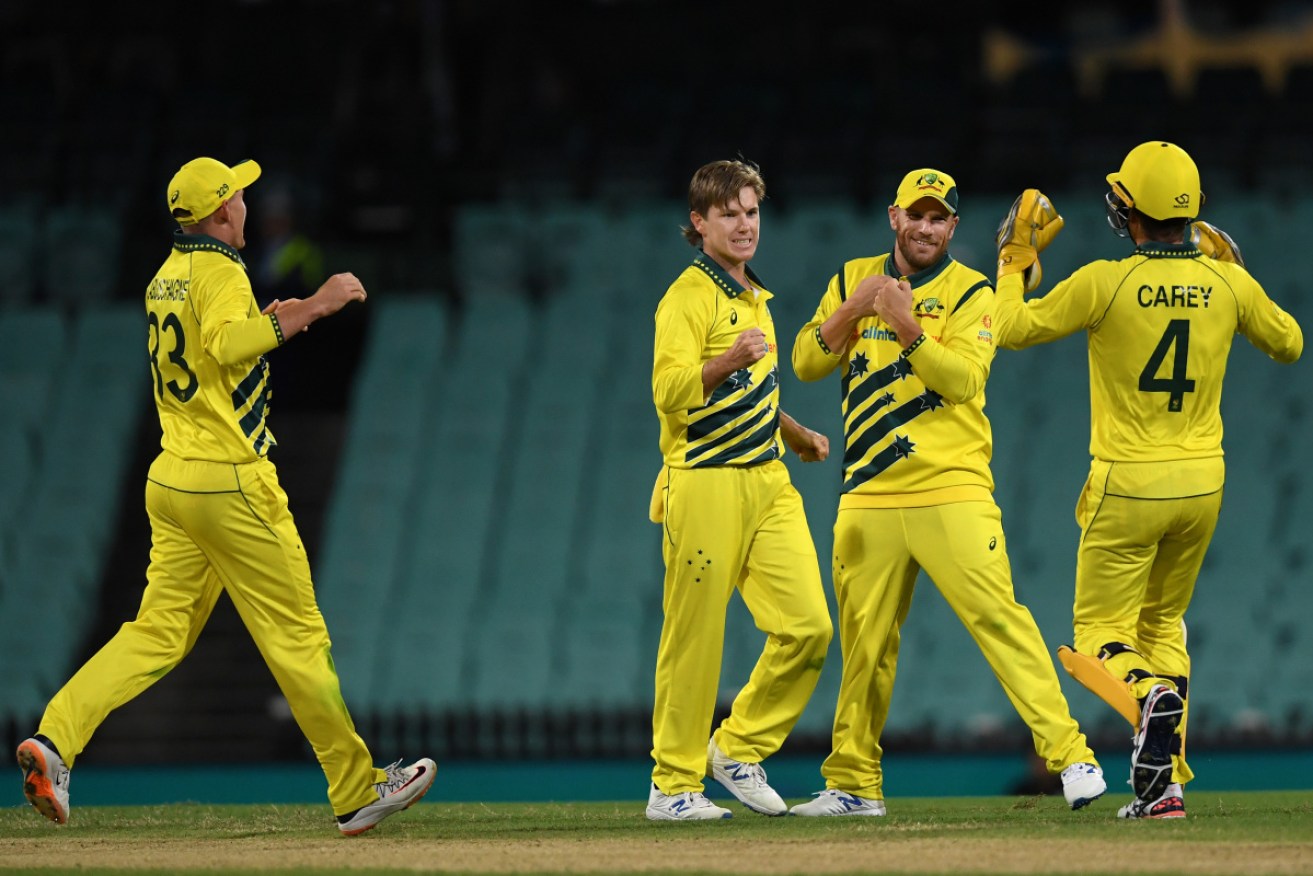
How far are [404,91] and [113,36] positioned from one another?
10.5 ft

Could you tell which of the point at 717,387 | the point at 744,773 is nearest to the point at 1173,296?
the point at 717,387

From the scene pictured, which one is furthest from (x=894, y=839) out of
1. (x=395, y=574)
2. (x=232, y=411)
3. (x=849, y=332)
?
(x=395, y=574)

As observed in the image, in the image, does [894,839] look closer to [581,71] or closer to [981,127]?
[981,127]

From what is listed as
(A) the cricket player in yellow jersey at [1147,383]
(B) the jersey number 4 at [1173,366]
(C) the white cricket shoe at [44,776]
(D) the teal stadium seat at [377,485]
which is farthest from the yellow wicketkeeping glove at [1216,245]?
(D) the teal stadium seat at [377,485]

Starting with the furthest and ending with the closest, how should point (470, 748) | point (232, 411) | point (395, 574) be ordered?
point (395, 574) → point (470, 748) → point (232, 411)

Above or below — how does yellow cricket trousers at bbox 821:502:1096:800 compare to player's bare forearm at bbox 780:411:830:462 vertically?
below

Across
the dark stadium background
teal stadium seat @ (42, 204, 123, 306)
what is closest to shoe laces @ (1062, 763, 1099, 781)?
the dark stadium background

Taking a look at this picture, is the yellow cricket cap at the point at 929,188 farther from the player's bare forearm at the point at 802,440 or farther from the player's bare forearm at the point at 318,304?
the player's bare forearm at the point at 318,304

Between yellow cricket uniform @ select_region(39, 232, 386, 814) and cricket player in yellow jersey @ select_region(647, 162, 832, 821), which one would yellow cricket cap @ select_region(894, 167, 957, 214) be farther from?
yellow cricket uniform @ select_region(39, 232, 386, 814)

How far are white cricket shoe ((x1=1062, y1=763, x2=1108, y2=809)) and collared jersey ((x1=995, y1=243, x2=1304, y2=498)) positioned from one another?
1.00 m

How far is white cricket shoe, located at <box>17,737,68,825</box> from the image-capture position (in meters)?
7.21

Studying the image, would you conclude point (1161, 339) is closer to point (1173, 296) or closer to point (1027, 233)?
point (1173, 296)

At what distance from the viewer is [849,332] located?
7.45 meters

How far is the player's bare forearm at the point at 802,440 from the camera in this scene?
306 inches
